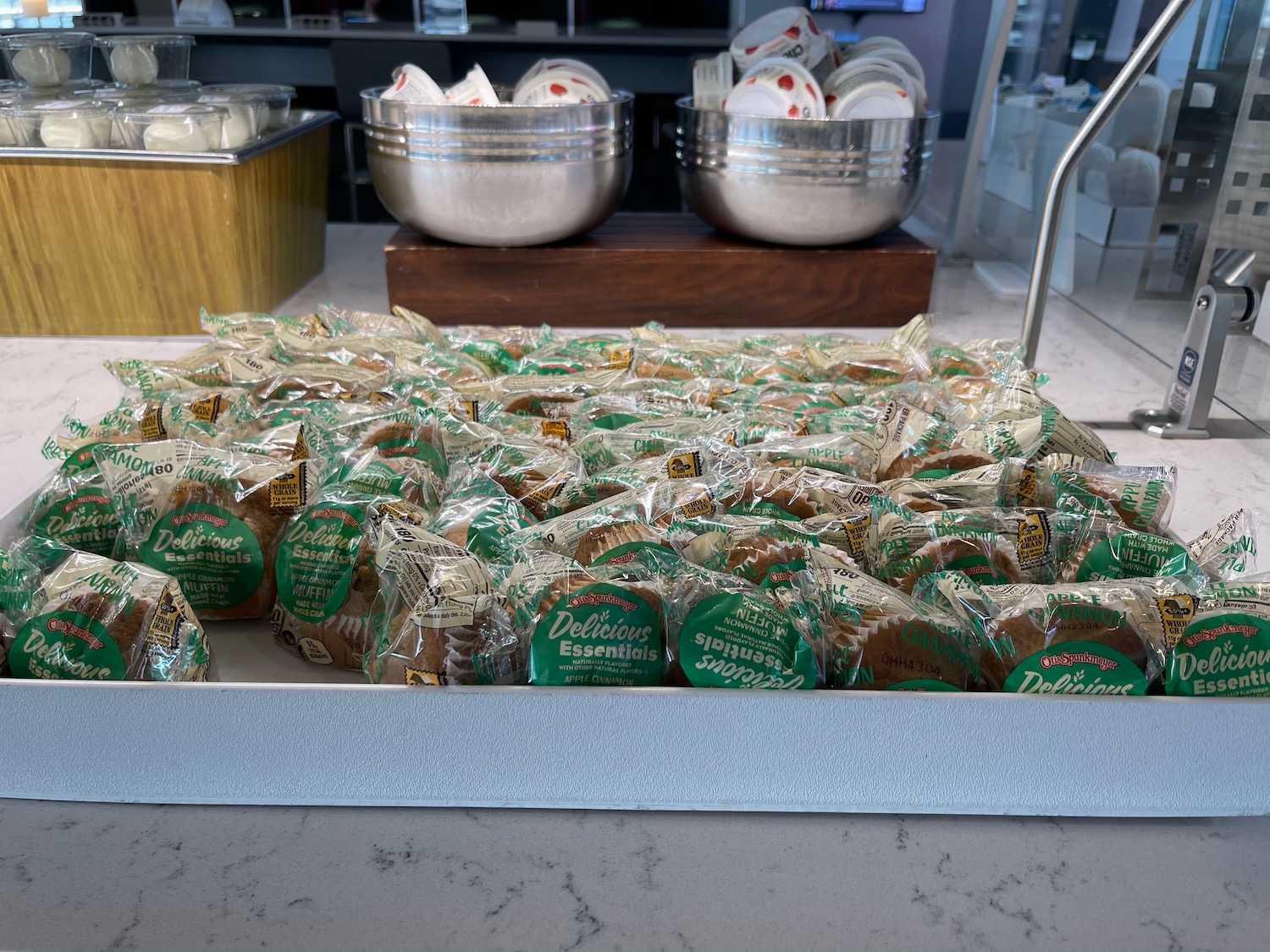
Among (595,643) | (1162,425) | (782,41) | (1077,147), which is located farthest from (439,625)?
(782,41)

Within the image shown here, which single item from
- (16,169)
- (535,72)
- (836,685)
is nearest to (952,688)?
(836,685)

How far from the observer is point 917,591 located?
0.59 m

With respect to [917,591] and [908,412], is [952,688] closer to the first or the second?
[917,591]

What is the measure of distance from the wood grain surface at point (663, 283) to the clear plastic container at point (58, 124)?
387mm

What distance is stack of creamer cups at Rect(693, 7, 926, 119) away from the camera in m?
1.26

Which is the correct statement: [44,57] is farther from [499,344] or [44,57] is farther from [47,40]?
[499,344]

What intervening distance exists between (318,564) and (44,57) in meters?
1.22

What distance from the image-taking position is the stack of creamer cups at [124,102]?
125cm

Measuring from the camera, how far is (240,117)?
1.32 metres

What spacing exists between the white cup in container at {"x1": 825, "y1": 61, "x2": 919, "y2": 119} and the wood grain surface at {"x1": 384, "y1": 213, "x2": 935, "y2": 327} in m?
0.18

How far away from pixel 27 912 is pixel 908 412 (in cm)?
65

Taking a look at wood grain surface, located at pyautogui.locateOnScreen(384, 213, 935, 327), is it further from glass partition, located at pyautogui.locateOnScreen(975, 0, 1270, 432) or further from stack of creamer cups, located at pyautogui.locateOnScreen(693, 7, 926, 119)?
glass partition, located at pyautogui.locateOnScreen(975, 0, 1270, 432)

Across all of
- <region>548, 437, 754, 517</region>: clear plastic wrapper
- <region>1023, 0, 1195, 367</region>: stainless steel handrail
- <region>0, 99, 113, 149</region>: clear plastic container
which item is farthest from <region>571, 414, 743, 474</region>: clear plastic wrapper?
<region>0, 99, 113, 149</region>: clear plastic container

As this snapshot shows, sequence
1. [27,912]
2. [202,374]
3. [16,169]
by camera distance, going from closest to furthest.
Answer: [27,912] → [202,374] → [16,169]
